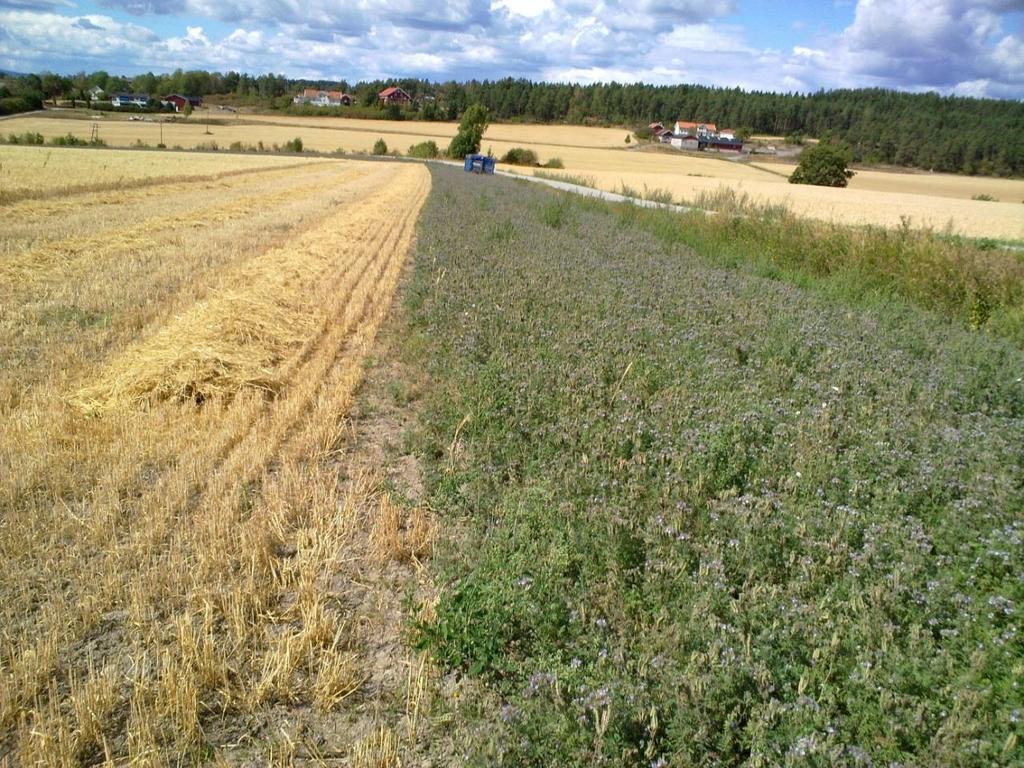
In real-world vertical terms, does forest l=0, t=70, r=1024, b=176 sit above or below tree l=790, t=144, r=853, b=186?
above

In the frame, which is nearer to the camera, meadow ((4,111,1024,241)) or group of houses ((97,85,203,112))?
meadow ((4,111,1024,241))

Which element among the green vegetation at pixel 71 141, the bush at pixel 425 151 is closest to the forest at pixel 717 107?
the green vegetation at pixel 71 141

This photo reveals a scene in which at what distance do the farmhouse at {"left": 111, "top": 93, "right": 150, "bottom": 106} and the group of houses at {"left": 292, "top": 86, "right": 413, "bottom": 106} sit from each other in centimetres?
2708

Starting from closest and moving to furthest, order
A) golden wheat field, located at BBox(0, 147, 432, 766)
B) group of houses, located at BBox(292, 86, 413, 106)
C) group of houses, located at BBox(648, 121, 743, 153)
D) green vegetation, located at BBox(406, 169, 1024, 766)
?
green vegetation, located at BBox(406, 169, 1024, 766) → golden wheat field, located at BBox(0, 147, 432, 766) → group of houses, located at BBox(648, 121, 743, 153) → group of houses, located at BBox(292, 86, 413, 106)

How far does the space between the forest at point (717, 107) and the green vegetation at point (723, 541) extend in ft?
321

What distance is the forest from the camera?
92.3 metres

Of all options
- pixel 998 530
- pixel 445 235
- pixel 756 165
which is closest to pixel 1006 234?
pixel 445 235

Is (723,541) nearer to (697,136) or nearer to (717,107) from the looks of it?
(697,136)

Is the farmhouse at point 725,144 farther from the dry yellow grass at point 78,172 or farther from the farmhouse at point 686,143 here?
the dry yellow grass at point 78,172

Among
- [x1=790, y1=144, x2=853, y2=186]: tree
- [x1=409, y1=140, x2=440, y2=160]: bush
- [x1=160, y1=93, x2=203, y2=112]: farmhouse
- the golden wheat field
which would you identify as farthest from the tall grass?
[x1=160, y1=93, x2=203, y2=112]: farmhouse

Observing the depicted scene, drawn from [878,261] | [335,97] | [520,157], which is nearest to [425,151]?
[520,157]

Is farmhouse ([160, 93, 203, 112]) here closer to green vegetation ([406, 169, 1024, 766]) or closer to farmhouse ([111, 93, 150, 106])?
farmhouse ([111, 93, 150, 106])

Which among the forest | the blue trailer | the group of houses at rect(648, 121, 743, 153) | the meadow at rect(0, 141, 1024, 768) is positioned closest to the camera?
the meadow at rect(0, 141, 1024, 768)

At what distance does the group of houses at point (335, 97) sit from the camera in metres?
133
